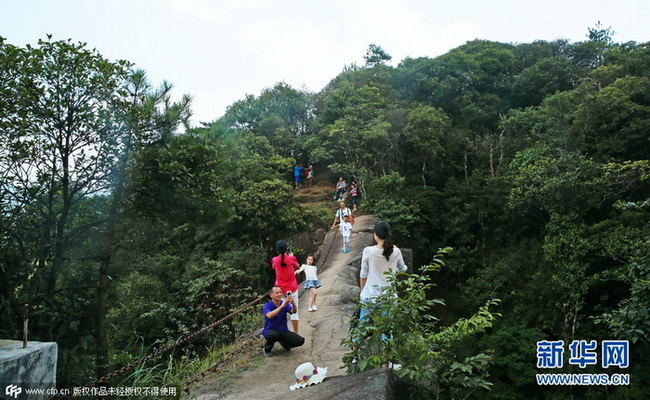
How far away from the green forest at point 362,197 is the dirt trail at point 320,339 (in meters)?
1.49

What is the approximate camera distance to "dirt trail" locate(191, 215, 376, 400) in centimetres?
462

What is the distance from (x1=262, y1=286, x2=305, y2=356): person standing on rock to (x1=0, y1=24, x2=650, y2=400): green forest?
172 cm

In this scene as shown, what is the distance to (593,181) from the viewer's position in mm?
10539

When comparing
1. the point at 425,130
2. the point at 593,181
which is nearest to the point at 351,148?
the point at 425,130

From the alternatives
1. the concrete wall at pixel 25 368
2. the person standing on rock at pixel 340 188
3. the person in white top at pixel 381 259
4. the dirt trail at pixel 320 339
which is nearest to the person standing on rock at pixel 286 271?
the dirt trail at pixel 320 339

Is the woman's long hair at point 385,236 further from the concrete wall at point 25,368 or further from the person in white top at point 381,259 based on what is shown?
the concrete wall at point 25,368

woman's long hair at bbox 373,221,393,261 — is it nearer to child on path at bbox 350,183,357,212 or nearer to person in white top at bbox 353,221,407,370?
person in white top at bbox 353,221,407,370

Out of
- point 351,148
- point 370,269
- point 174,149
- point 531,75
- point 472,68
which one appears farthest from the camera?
point 472,68

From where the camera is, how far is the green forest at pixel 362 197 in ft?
17.4

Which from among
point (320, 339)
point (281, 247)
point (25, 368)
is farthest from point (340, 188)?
point (25, 368)

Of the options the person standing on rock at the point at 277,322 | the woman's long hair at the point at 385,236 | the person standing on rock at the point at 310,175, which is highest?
the person standing on rock at the point at 310,175

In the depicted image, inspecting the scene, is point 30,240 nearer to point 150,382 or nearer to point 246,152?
point 150,382

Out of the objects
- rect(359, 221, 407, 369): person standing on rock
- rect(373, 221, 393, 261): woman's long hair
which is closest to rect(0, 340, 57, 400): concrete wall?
rect(359, 221, 407, 369): person standing on rock

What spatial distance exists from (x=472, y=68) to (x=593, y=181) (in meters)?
12.7
